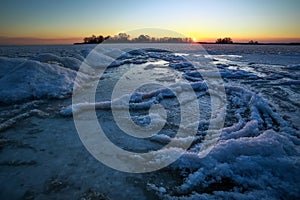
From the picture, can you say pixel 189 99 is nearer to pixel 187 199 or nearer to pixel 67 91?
pixel 187 199

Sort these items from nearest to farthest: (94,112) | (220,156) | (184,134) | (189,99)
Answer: (220,156) < (184,134) < (94,112) < (189,99)

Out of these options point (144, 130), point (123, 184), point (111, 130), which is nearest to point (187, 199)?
point (123, 184)

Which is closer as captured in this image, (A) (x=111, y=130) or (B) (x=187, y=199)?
(B) (x=187, y=199)

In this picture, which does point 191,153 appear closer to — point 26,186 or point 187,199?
point 187,199

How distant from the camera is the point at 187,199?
1661 mm

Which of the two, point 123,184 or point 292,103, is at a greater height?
point 292,103

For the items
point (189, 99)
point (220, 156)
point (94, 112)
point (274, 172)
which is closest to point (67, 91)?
point (94, 112)

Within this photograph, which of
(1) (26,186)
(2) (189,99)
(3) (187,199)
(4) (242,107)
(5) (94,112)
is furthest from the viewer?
(2) (189,99)

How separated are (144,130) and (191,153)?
1.00 m

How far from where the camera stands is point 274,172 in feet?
6.40

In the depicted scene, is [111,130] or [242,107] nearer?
[111,130]

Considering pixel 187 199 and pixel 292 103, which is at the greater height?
pixel 292 103

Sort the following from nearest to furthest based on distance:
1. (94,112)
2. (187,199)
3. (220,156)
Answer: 1. (187,199)
2. (220,156)
3. (94,112)

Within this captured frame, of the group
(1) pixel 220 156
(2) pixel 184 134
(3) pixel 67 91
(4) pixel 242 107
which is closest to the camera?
(1) pixel 220 156
